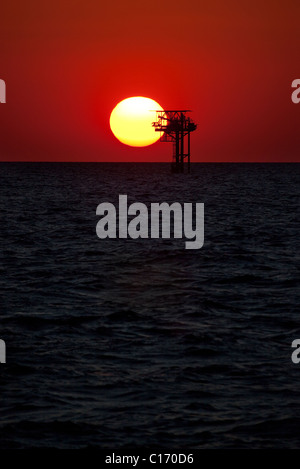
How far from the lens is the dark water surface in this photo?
34.5 ft

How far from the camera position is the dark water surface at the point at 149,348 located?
34.5 ft

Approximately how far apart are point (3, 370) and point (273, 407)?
15.3ft

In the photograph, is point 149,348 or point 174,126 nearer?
point 149,348

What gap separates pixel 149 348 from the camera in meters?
14.3

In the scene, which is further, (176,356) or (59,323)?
(59,323)

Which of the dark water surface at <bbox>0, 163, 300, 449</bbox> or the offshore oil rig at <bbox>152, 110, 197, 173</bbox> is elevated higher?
the offshore oil rig at <bbox>152, 110, 197, 173</bbox>

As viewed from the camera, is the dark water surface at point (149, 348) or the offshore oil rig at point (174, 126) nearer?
the dark water surface at point (149, 348)

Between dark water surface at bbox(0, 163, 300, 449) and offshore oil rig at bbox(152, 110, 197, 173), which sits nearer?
dark water surface at bbox(0, 163, 300, 449)

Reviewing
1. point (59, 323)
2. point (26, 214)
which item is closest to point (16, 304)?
point (59, 323)

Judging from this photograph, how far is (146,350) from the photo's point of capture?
14.1 metres

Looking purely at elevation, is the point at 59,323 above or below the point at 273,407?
above
